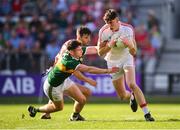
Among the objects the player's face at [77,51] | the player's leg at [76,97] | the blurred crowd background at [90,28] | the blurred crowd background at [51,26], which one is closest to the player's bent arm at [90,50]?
the player's leg at [76,97]

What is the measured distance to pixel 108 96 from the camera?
2781 centimetres

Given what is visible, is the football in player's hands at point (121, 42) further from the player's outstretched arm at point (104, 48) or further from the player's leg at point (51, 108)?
Answer: the player's leg at point (51, 108)

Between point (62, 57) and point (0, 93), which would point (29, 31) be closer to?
point (0, 93)

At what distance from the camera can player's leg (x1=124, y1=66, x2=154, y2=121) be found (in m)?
15.7

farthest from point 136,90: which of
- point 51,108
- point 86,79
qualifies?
point 51,108

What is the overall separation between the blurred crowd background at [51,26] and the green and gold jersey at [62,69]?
447 inches

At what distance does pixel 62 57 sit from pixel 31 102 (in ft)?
33.1

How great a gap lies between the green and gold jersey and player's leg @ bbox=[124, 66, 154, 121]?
1250 millimetres

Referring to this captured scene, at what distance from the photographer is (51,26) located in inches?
1196

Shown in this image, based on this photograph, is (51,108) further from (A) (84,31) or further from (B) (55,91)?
(A) (84,31)

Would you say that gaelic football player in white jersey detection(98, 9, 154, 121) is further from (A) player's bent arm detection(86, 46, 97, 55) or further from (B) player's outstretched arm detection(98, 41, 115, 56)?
(A) player's bent arm detection(86, 46, 97, 55)

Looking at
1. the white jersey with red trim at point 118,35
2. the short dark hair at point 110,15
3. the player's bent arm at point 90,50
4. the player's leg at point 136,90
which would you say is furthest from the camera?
the player's bent arm at point 90,50

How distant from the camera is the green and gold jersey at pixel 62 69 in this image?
51.0 ft

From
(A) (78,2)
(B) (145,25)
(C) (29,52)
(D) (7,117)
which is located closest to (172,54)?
(B) (145,25)
